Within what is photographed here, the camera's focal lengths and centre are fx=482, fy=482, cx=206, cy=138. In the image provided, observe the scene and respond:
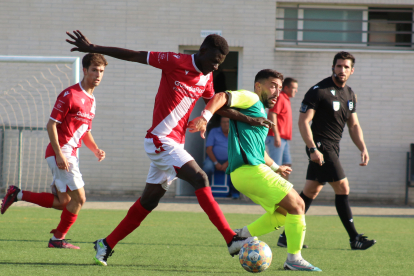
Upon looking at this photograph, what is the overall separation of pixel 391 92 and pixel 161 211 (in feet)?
19.9

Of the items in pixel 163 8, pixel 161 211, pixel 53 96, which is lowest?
pixel 161 211

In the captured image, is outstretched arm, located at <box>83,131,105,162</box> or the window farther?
the window

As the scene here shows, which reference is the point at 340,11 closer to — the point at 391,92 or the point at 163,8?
the point at 391,92

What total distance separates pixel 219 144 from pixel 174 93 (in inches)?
275

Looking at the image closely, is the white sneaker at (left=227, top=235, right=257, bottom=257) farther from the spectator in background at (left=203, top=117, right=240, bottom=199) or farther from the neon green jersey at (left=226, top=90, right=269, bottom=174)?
the spectator in background at (left=203, top=117, right=240, bottom=199)

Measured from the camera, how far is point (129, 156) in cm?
1122

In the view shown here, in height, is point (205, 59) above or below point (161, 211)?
above

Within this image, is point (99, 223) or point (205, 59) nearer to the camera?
point (205, 59)

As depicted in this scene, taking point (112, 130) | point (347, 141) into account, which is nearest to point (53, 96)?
point (112, 130)

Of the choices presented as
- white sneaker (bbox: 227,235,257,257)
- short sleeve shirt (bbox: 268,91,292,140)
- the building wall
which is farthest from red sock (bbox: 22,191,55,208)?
the building wall

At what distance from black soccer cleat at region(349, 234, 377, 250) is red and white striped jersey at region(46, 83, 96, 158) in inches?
133

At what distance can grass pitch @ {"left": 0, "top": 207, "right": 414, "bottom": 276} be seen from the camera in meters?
4.29

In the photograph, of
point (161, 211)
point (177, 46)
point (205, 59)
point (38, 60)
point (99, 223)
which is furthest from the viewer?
point (177, 46)

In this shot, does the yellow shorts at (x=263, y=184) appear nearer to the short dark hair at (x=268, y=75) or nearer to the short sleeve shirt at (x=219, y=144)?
the short dark hair at (x=268, y=75)
